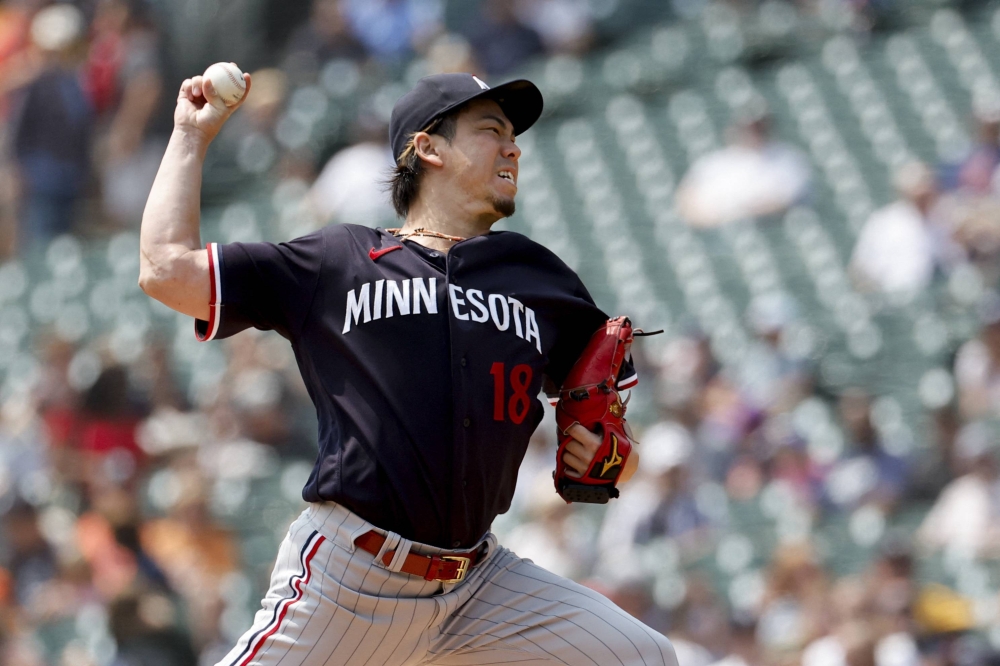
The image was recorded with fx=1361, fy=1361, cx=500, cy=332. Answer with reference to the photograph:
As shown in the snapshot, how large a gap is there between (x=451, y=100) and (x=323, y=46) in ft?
27.8

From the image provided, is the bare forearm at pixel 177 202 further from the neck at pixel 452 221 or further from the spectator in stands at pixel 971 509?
the spectator in stands at pixel 971 509

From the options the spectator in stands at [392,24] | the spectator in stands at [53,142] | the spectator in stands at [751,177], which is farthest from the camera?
the spectator in stands at [392,24]

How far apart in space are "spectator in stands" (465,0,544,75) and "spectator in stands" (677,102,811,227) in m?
2.22

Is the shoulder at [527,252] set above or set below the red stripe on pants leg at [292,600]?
above

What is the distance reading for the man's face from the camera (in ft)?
10.5

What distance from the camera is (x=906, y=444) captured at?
686 centimetres

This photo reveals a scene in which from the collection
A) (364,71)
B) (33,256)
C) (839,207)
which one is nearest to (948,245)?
(839,207)

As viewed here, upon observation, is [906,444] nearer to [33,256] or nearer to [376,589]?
[376,589]

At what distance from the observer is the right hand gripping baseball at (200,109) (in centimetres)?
295

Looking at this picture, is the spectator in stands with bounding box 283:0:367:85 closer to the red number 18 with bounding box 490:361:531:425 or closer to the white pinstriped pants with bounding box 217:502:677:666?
the red number 18 with bounding box 490:361:531:425

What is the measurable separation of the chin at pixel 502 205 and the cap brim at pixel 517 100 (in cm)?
20

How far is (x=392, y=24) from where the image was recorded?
11.3 meters

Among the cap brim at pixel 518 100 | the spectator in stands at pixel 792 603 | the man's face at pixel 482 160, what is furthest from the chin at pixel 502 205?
the spectator in stands at pixel 792 603

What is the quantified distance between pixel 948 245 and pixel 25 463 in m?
5.52
